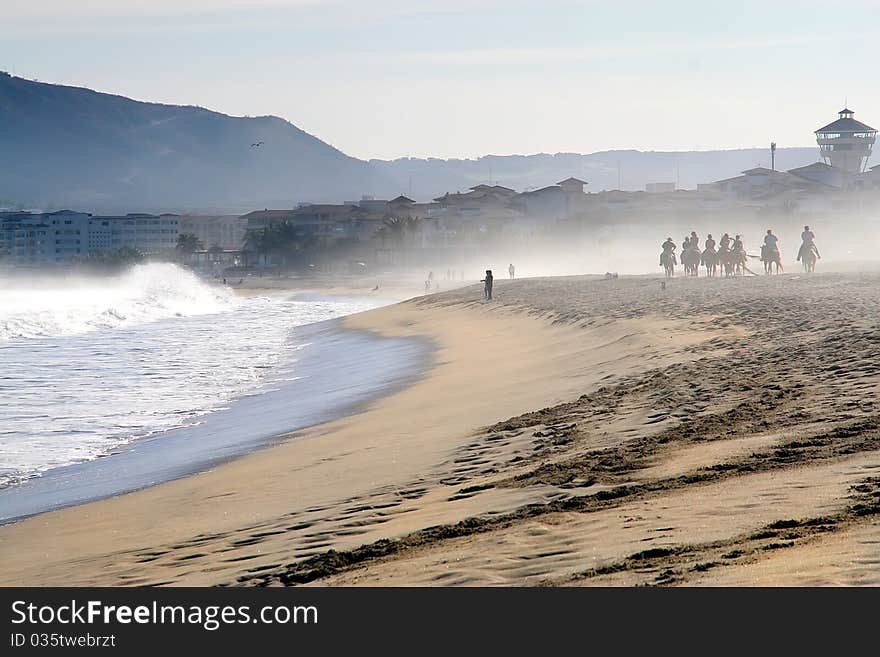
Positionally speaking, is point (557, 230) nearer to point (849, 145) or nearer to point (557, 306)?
point (849, 145)

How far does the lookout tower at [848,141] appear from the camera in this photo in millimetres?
117188

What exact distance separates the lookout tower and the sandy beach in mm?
107145

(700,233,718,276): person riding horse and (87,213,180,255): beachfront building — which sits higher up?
(87,213,180,255): beachfront building

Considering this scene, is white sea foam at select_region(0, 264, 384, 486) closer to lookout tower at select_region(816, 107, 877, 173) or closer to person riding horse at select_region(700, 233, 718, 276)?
person riding horse at select_region(700, 233, 718, 276)

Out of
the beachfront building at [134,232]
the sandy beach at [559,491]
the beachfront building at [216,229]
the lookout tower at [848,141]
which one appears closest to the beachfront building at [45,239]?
the beachfront building at [134,232]

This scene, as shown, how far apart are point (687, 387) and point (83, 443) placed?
282 inches

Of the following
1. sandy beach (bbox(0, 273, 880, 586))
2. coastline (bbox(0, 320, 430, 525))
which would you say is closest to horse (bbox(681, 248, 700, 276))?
coastline (bbox(0, 320, 430, 525))

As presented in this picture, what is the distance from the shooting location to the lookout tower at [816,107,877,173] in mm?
117188

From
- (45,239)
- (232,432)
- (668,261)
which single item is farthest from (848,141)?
(232,432)

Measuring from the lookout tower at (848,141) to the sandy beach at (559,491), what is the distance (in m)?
107

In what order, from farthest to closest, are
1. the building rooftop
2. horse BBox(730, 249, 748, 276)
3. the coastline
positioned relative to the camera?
the building rooftop < horse BBox(730, 249, 748, 276) < the coastline

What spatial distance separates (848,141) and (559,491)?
117413mm

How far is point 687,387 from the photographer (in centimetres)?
1227
